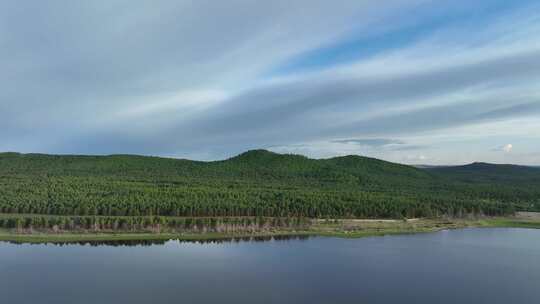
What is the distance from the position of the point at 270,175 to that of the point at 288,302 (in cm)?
9895

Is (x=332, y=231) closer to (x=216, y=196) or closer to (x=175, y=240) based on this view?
(x=175, y=240)

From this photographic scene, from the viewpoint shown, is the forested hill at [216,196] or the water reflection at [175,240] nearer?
the water reflection at [175,240]

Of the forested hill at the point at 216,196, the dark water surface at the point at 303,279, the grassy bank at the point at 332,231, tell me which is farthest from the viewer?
the forested hill at the point at 216,196

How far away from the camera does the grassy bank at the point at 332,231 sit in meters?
49.0

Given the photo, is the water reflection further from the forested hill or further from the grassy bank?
the forested hill

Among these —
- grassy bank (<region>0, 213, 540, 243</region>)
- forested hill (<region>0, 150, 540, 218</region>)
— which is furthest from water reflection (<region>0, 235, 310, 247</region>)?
forested hill (<region>0, 150, 540, 218</region>)

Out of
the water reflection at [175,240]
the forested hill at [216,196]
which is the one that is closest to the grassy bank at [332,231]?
the water reflection at [175,240]

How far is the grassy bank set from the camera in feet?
161

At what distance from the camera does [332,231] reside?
193 feet

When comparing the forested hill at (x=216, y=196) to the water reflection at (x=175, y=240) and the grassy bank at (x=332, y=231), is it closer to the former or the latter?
the grassy bank at (x=332, y=231)

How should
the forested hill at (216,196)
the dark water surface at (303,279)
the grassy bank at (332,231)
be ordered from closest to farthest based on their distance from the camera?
the dark water surface at (303,279) < the grassy bank at (332,231) < the forested hill at (216,196)

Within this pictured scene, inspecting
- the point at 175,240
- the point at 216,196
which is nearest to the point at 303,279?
the point at 175,240

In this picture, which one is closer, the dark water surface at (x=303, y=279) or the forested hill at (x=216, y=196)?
the dark water surface at (x=303, y=279)

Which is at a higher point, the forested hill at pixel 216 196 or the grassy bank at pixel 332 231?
the forested hill at pixel 216 196
